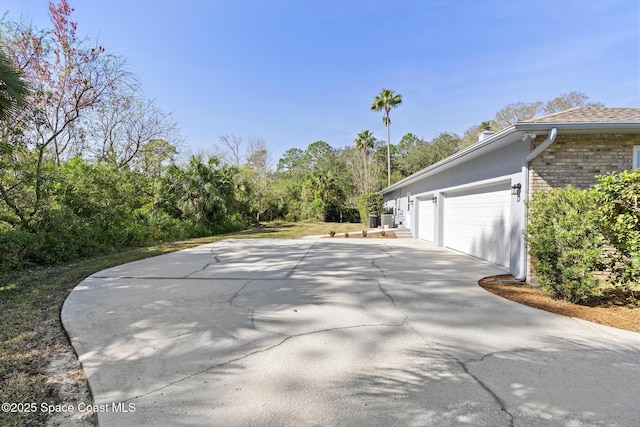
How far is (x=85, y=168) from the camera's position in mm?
10305

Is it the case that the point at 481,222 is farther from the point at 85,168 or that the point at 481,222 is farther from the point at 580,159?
the point at 85,168

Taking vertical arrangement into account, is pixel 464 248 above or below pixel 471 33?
below

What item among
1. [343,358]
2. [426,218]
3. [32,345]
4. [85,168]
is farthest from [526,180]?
[85,168]

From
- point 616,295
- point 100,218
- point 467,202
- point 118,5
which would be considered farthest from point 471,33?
point 100,218

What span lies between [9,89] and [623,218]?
930cm

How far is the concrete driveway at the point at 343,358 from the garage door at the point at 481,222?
2368mm

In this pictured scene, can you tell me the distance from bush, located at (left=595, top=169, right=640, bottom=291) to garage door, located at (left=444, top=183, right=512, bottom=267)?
2.11 metres

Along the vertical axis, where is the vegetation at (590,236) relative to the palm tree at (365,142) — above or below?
below

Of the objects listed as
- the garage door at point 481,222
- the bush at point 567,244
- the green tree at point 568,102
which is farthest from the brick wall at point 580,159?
the green tree at point 568,102

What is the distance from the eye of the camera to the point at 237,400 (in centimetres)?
218

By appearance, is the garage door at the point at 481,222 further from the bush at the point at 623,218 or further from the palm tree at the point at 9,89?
the palm tree at the point at 9,89

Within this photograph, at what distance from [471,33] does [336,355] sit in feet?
40.0

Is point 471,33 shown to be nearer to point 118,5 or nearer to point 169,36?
point 169,36

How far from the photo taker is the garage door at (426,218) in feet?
39.5
